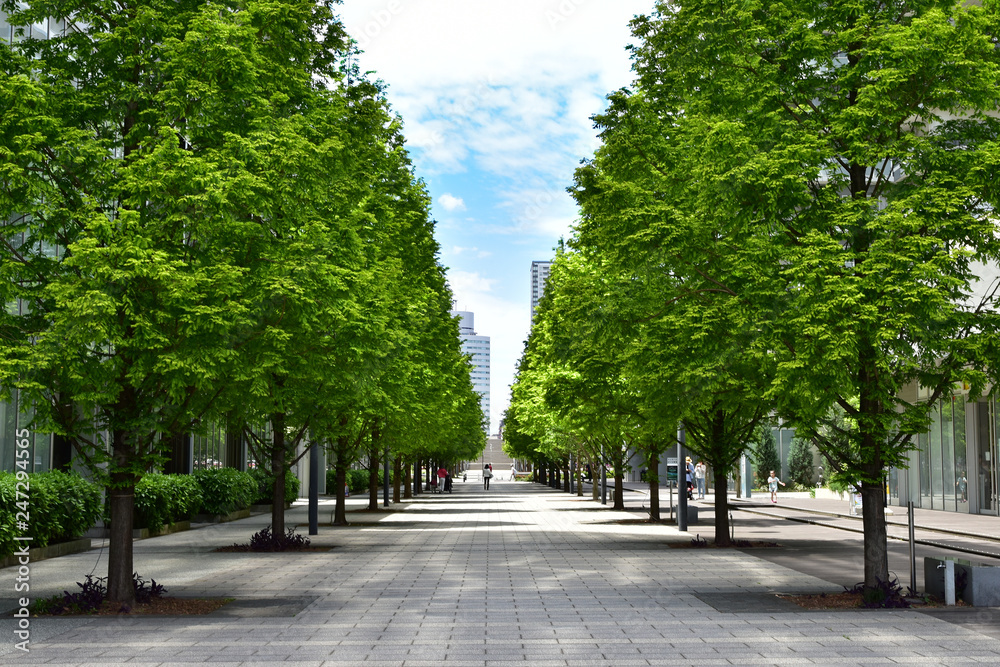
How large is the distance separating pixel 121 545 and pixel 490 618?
485cm

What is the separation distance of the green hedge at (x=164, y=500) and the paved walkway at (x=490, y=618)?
4018 millimetres

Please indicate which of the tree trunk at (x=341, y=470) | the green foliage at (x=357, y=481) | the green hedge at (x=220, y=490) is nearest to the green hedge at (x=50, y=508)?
the tree trunk at (x=341, y=470)

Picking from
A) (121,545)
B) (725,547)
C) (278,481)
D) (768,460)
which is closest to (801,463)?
(768,460)

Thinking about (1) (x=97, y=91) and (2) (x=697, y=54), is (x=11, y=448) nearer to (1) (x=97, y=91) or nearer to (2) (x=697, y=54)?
(1) (x=97, y=91)

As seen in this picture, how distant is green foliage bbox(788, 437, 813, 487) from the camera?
2667 inches

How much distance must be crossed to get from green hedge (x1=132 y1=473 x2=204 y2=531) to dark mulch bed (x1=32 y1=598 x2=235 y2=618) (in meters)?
10.8

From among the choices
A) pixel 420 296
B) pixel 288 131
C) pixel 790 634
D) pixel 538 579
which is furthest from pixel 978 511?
pixel 288 131

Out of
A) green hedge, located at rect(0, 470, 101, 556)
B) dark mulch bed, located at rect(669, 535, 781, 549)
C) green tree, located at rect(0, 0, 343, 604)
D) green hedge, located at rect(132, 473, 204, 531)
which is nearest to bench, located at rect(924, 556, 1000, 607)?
dark mulch bed, located at rect(669, 535, 781, 549)

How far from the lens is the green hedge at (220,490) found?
3338 cm

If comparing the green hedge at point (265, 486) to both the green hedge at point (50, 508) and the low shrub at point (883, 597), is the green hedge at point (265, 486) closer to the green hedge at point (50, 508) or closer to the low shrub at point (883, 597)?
the green hedge at point (50, 508)

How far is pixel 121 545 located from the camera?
→ 1283cm

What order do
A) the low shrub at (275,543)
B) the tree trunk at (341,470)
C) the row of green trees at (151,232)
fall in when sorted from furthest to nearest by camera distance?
the tree trunk at (341,470) → the low shrub at (275,543) → the row of green trees at (151,232)

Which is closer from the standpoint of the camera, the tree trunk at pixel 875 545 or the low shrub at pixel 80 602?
the low shrub at pixel 80 602

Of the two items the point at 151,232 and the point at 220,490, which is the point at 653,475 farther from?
the point at 151,232
